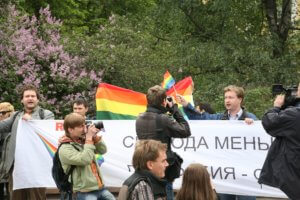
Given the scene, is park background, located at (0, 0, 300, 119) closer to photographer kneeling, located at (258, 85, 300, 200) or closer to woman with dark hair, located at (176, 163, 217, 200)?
photographer kneeling, located at (258, 85, 300, 200)

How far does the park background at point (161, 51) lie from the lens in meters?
13.6

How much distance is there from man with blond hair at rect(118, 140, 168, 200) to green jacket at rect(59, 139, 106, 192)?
52.1 inches

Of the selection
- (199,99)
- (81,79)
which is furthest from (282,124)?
(199,99)

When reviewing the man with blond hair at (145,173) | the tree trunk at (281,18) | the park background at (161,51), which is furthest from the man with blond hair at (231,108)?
the tree trunk at (281,18)

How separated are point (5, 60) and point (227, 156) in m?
6.61

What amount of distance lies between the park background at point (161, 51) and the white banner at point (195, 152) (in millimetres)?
4220

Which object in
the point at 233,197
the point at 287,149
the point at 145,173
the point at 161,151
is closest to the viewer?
the point at 145,173

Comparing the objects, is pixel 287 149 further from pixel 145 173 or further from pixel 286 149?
pixel 145 173

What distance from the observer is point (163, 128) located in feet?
21.7

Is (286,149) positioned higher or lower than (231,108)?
lower

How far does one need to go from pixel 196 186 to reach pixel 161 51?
539 inches

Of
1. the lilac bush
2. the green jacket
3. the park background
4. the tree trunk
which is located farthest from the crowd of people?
the tree trunk

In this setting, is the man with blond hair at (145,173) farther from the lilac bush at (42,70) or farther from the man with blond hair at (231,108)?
the lilac bush at (42,70)

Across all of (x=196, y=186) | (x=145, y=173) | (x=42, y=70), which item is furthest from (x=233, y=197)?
(x=42, y=70)
